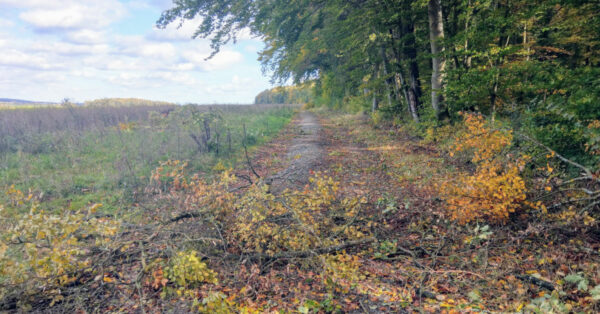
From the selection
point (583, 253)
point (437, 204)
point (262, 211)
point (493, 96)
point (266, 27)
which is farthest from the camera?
point (266, 27)

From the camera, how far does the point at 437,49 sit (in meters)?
10.5

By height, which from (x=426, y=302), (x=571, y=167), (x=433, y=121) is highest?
(x=433, y=121)

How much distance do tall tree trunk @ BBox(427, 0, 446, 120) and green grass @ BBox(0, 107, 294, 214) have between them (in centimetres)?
721

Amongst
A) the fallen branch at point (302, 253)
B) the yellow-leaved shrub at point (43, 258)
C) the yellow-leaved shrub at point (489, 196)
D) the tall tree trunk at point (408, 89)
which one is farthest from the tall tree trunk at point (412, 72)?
the yellow-leaved shrub at point (43, 258)

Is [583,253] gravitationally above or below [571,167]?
below

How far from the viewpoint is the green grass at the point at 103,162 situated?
22.8ft

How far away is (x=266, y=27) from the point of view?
52.0 ft

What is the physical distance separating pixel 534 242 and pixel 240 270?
3.97 meters

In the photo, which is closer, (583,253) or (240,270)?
(583,253)

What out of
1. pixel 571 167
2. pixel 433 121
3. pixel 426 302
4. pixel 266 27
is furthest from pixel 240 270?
pixel 266 27

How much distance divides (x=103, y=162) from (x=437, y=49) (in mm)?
11412

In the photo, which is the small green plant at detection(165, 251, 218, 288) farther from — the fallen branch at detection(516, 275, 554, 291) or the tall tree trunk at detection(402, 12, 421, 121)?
the tall tree trunk at detection(402, 12, 421, 121)

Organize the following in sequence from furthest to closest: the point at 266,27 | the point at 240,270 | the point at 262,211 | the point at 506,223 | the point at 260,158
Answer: the point at 266,27
the point at 260,158
the point at 262,211
the point at 506,223
the point at 240,270

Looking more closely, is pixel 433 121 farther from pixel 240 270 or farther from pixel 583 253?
pixel 240 270
